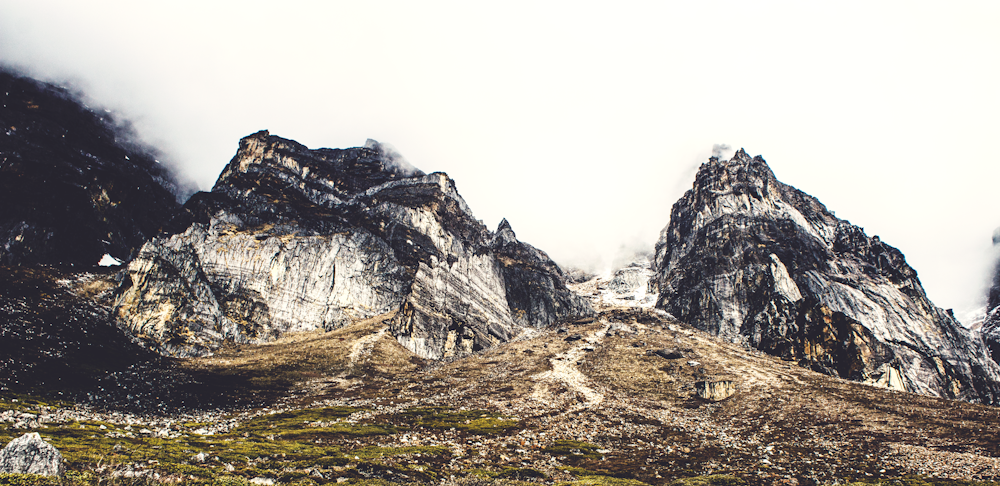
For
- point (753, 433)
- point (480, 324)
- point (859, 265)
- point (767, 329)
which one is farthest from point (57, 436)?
point (859, 265)

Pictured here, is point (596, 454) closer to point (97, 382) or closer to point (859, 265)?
point (97, 382)

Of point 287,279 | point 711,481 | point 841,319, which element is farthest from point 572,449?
point 287,279

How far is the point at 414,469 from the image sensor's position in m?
33.0

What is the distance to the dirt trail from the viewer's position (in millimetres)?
78938

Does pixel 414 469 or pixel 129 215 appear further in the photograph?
pixel 129 215

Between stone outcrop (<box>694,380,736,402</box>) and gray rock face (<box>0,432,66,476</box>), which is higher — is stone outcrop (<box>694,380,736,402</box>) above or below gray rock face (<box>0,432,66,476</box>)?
above

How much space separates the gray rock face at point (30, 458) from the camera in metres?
20.9

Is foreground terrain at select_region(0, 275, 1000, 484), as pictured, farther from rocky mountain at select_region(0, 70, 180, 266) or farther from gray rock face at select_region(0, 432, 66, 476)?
rocky mountain at select_region(0, 70, 180, 266)

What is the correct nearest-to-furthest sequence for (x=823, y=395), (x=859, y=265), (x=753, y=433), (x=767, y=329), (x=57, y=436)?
(x=57, y=436)
(x=753, y=433)
(x=823, y=395)
(x=767, y=329)
(x=859, y=265)

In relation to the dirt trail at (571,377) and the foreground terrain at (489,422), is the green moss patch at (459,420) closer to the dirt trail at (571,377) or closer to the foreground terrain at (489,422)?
the foreground terrain at (489,422)

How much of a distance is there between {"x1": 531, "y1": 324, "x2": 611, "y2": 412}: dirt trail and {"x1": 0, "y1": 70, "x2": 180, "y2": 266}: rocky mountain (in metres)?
162

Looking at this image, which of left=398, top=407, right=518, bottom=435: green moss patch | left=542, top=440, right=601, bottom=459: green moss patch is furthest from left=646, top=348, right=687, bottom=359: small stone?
left=542, top=440, right=601, bottom=459: green moss patch

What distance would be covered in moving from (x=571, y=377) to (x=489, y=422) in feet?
141

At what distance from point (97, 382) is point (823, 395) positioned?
127364mm
